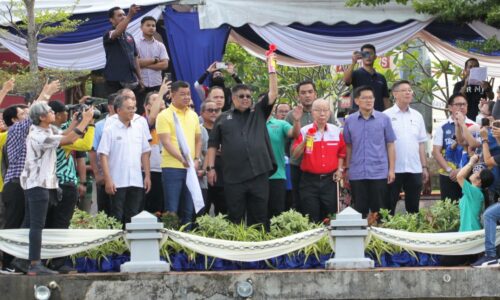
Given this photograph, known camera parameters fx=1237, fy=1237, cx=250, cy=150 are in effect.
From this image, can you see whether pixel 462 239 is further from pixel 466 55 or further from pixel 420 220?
pixel 466 55

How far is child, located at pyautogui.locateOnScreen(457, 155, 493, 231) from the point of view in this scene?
1323 centimetres

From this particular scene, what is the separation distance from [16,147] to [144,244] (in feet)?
5.66

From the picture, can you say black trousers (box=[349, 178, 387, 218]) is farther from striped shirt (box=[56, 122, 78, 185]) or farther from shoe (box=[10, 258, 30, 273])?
shoe (box=[10, 258, 30, 273])

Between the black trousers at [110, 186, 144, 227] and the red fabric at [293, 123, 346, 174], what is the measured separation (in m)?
2.06

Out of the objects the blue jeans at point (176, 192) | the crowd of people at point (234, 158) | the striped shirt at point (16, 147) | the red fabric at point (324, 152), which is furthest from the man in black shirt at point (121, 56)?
the striped shirt at point (16, 147)

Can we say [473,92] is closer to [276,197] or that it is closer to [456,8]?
[456,8]

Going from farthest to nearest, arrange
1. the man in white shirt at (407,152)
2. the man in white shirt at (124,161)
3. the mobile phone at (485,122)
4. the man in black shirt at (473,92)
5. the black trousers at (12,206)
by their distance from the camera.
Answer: the man in black shirt at (473,92)
the man in white shirt at (407,152)
the mobile phone at (485,122)
the man in white shirt at (124,161)
the black trousers at (12,206)

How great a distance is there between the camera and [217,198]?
1492 centimetres

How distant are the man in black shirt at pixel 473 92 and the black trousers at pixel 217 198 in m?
4.19

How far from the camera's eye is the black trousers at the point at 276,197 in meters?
14.5

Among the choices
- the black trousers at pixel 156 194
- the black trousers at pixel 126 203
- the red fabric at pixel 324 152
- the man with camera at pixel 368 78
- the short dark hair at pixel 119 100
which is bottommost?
the black trousers at pixel 126 203

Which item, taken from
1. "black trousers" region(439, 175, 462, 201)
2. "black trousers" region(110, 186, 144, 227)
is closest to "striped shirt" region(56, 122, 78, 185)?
"black trousers" region(110, 186, 144, 227)

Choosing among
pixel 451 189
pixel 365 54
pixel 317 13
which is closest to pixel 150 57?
pixel 317 13

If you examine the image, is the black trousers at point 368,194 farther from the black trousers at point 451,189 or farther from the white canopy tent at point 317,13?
the white canopy tent at point 317,13
